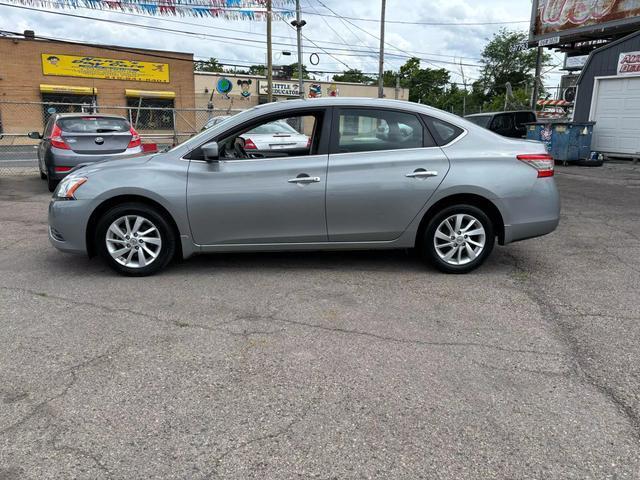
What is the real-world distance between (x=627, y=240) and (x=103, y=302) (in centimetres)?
612

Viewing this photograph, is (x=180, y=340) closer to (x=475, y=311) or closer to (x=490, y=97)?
(x=475, y=311)

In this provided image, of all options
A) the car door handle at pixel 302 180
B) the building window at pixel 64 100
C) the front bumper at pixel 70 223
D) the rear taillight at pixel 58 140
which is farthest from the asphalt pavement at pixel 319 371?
the building window at pixel 64 100

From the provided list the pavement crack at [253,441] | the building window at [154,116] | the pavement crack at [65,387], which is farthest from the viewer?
the building window at [154,116]

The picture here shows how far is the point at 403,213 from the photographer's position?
→ 16.4 feet

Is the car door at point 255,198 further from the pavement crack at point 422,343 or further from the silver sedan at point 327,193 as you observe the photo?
the pavement crack at point 422,343

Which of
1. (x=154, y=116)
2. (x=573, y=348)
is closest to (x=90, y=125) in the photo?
(x=573, y=348)

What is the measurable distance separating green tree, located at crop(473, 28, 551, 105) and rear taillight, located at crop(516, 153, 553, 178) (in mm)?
64878

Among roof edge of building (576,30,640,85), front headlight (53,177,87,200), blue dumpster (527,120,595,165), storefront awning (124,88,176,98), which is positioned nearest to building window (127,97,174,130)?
storefront awning (124,88,176,98)

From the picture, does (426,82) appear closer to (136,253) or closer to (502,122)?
(502,122)

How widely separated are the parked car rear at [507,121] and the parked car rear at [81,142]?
11.8m

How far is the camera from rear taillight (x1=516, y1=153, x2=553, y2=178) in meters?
5.06

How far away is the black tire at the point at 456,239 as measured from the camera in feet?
16.5

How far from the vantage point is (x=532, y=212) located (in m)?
5.09

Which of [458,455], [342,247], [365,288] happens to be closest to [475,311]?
[365,288]
